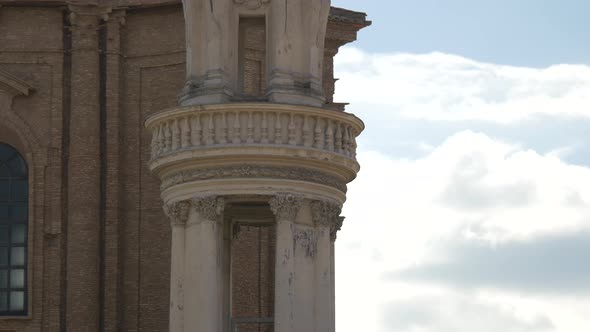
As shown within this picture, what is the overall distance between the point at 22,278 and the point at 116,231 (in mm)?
2074

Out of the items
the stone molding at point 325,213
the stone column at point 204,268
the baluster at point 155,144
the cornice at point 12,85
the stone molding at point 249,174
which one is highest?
the cornice at point 12,85

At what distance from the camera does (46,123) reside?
33.6 metres

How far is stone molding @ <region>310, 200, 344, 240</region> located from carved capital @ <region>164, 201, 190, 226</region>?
5.93 ft

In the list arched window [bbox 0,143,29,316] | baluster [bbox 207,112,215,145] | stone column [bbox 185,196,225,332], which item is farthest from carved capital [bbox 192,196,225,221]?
arched window [bbox 0,143,29,316]

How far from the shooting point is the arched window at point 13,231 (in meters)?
33.1

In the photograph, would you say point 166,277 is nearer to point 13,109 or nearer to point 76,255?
point 76,255

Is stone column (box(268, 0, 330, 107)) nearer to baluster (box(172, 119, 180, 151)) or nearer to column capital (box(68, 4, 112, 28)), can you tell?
baluster (box(172, 119, 180, 151))

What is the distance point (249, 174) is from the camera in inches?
950

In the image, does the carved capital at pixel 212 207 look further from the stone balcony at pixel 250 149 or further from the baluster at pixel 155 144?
the baluster at pixel 155 144

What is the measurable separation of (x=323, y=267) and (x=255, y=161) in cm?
181

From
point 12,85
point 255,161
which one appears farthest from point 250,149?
point 12,85

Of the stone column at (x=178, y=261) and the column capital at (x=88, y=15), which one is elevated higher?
the column capital at (x=88, y=15)

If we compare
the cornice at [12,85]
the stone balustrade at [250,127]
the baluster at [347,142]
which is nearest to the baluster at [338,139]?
the stone balustrade at [250,127]

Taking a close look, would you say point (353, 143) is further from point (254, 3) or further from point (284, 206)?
point (254, 3)
